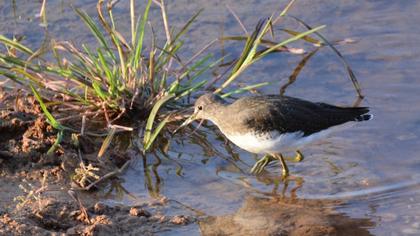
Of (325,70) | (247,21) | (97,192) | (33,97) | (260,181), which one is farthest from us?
(247,21)

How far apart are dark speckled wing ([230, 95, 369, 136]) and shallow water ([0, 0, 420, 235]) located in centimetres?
33

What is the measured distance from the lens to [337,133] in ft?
22.9

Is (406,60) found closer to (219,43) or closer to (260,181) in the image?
(219,43)

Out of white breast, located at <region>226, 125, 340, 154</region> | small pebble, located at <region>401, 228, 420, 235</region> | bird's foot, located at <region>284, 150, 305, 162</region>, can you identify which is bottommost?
bird's foot, located at <region>284, 150, 305, 162</region>

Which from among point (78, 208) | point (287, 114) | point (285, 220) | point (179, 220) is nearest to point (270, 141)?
point (287, 114)

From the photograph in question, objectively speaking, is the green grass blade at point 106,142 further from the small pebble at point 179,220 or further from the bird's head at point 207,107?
the small pebble at point 179,220

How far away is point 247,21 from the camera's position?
8.83 meters

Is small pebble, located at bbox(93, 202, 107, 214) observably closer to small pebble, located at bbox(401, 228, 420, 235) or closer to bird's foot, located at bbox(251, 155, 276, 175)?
bird's foot, located at bbox(251, 155, 276, 175)

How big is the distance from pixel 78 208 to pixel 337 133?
2.56m

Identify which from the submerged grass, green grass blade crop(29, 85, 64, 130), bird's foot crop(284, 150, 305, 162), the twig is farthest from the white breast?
green grass blade crop(29, 85, 64, 130)

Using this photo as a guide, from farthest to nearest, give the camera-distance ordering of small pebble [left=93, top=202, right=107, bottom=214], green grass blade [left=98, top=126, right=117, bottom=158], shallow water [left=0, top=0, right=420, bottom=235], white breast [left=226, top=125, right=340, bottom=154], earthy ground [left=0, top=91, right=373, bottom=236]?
white breast [left=226, top=125, right=340, bottom=154]
green grass blade [left=98, top=126, right=117, bottom=158]
shallow water [left=0, top=0, right=420, bottom=235]
small pebble [left=93, top=202, right=107, bottom=214]
earthy ground [left=0, top=91, right=373, bottom=236]

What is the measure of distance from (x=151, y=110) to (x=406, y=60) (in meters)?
2.68

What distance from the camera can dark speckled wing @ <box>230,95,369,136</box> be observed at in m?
6.24

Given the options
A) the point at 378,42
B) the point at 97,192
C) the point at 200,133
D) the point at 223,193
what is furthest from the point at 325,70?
the point at 97,192
